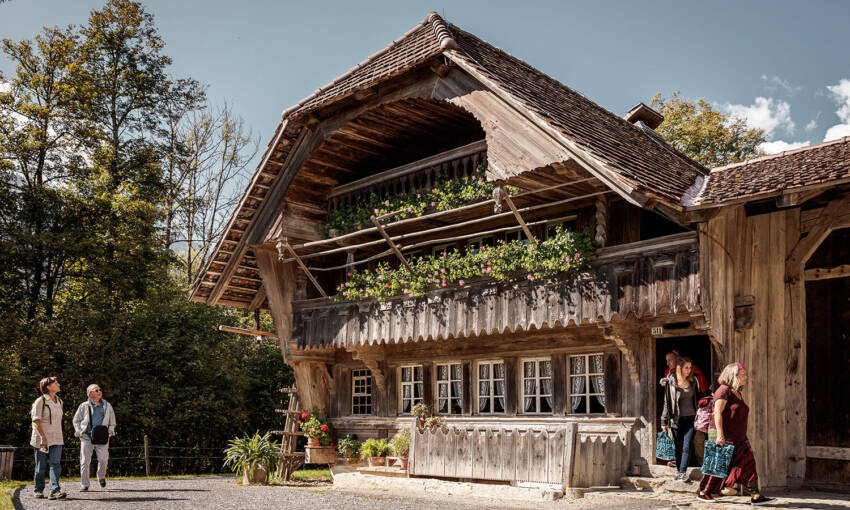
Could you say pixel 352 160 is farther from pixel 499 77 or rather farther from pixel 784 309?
pixel 784 309

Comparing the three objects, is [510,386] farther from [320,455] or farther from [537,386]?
[320,455]

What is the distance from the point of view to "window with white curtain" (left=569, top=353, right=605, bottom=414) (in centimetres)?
1396

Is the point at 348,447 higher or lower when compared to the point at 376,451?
lower

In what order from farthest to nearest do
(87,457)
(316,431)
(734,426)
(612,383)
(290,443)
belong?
1. (316,431)
2. (290,443)
3. (612,383)
4. (87,457)
5. (734,426)

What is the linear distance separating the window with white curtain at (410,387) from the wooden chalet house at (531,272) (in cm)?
7

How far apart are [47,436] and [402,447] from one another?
6.34 m

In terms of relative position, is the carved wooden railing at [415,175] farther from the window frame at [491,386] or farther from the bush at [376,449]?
the bush at [376,449]

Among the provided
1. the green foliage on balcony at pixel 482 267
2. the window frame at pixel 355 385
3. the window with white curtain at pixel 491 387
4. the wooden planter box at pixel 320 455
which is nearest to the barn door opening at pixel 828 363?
the green foliage on balcony at pixel 482 267

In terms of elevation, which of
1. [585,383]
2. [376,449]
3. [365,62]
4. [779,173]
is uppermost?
[365,62]

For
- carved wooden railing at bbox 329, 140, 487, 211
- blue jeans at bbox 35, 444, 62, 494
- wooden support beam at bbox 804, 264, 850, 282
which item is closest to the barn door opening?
wooden support beam at bbox 804, 264, 850, 282

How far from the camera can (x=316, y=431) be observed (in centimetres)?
1798

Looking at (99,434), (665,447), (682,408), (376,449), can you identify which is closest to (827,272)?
(682,408)

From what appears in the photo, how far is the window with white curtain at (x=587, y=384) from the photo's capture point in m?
14.0

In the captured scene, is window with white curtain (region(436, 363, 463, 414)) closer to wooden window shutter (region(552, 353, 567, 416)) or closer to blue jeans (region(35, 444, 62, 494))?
wooden window shutter (region(552, 353, 567, 416))
